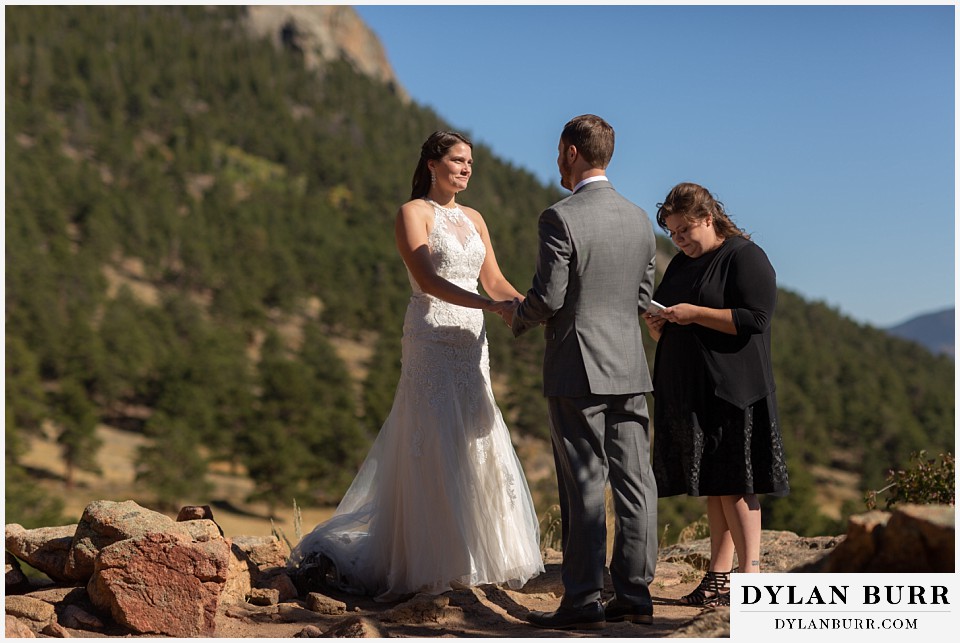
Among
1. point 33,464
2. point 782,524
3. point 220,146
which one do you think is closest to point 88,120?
point 220,146

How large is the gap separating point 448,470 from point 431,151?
1725 mm

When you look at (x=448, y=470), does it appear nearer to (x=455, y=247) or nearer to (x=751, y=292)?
(x=455, y=247)

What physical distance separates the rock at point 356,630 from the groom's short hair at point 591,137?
7.68 feet

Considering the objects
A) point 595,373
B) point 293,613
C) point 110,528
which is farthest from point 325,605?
point 595,373

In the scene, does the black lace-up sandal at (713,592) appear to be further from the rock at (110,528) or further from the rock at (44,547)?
the rock at (44,547)

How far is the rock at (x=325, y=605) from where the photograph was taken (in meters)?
5.14

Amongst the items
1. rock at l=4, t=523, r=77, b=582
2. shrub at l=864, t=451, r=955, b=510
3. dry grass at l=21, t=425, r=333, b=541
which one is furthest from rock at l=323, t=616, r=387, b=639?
dry grass at l=21, t=425, r=333, b=541

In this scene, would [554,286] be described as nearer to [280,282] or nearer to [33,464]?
[33,464]

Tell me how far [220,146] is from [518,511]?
109604mm

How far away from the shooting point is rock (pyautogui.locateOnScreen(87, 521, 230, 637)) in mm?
4629

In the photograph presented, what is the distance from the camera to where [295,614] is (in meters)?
5.11

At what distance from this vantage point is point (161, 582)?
183 inches

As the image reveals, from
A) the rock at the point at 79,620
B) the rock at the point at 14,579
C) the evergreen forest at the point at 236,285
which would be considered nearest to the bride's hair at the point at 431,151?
the rock at the point at 79,620

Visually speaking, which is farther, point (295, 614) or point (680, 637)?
point (295, 614)
